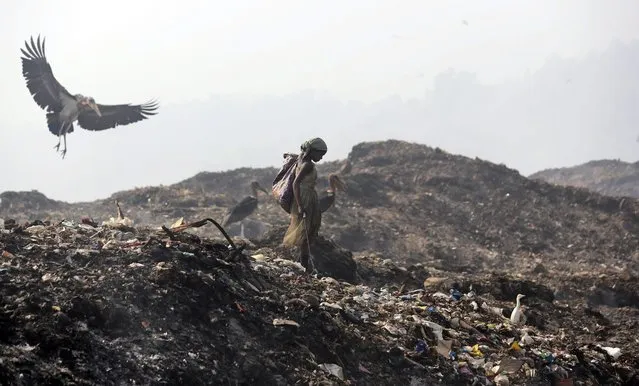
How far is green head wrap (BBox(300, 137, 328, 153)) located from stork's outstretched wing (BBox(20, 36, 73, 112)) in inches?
253

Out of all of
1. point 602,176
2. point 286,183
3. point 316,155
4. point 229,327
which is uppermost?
point 602,176

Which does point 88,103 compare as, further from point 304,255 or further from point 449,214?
point 449,214

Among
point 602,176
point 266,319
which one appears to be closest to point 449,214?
point 266,319

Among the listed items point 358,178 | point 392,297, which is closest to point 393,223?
point 358,178

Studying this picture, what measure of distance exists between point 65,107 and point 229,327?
28.4ft

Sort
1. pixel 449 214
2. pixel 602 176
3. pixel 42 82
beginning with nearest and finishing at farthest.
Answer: pixel 42 82 → pixel 449 214 → pixel 602 176

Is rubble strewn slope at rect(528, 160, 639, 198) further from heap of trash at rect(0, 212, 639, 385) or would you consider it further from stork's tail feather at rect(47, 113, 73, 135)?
stork's tail feather at rect(47, 113, 73, 135)

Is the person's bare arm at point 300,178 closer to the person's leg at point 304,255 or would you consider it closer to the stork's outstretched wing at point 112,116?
the person's leg at point 304,255

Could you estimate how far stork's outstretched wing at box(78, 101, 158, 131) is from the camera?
36.4 ft

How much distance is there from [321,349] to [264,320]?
493mm

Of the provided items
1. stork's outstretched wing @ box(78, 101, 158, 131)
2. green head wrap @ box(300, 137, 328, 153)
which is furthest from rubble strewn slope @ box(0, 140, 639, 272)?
green head wrap @ box(300, 137, 328, 153)

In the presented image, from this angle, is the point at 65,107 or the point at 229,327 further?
the point at 65,107

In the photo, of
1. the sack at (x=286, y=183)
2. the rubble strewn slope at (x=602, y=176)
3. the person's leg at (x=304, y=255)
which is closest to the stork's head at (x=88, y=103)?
the sack at (x=286, y=183)

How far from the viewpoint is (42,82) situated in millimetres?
10297
